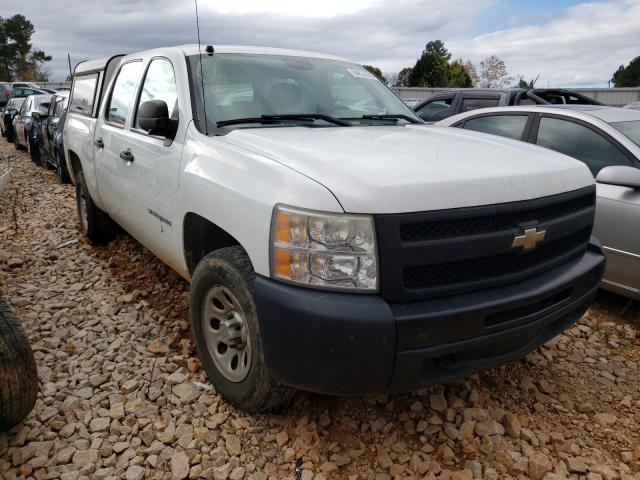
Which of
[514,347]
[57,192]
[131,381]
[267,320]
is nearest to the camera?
[267,320]

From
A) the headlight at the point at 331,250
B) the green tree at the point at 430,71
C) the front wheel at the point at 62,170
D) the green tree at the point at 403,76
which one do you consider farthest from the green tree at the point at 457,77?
the headlight at the point at 331,250

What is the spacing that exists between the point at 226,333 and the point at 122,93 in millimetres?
2518

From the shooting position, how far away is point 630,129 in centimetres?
416

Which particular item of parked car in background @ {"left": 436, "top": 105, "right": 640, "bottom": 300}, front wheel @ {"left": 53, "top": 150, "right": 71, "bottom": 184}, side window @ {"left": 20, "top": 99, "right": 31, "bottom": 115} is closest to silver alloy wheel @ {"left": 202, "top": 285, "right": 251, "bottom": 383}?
parked car in background @ {"left": 436, "top": 105, "right": 640, "bottom": 300}

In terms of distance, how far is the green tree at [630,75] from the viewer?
51.2 meters

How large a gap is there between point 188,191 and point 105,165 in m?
1.78

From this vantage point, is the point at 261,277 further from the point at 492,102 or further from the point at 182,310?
the point at 492,102

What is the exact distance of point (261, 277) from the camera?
2.12 m

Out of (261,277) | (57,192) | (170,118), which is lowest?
(57,192)

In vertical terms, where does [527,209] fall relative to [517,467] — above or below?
above

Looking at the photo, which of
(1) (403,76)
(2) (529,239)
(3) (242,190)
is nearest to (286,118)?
(3) (242,190)

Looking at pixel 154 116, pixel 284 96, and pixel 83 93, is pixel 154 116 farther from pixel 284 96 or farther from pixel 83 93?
pixel 83 93

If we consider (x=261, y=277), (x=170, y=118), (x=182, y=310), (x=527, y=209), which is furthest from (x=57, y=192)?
(x=527, y=209)

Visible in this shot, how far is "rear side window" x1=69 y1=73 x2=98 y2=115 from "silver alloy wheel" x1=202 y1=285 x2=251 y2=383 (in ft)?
10.3
